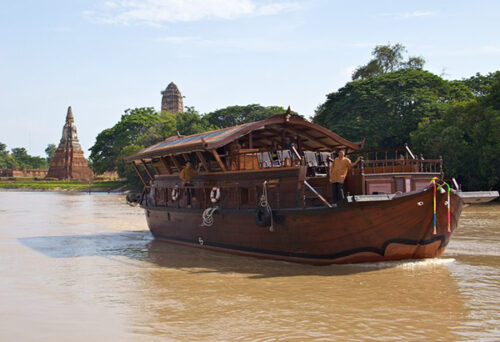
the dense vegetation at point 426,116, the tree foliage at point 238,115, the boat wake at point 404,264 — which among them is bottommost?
the boat wake at point 404,264

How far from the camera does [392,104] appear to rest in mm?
34156

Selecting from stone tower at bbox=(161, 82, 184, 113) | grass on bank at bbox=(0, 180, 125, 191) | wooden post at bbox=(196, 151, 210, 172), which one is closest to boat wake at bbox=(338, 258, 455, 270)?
wooden post at bbox=(196, 151, 210, 172)

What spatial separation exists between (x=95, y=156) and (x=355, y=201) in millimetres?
67990

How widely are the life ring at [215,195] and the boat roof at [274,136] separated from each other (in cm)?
109

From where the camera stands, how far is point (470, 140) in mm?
28094

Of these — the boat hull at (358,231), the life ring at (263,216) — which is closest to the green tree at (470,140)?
the boat hull at (358,231)

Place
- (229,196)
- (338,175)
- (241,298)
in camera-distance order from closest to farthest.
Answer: (241,298) < (338,175) < (229,196)

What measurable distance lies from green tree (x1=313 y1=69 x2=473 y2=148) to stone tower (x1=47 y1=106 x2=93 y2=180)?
67.4 m

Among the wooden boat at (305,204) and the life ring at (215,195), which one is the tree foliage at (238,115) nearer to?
the wooden boat at (305,204)

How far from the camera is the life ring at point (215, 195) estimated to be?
12233 millimetres

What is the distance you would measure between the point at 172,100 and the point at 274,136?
79.7 metres

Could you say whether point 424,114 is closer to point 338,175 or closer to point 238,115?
point 338,175

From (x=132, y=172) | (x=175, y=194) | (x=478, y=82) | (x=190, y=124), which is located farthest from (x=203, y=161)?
(x=190, y=124)

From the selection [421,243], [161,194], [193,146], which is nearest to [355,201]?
[421,243]
